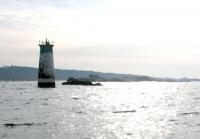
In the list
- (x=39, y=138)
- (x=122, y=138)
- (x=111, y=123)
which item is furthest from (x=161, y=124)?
(x=39, y=138)

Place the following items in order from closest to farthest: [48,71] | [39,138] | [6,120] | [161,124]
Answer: [39,138], [161,124], [6,120], [48,71]

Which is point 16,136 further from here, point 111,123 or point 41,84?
point 41,84

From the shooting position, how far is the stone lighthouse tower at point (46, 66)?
121250 millimetres

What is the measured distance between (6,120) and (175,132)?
1613 centimetres

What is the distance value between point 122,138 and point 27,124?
35.8 ft

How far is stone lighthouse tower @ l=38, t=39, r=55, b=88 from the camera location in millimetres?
121250

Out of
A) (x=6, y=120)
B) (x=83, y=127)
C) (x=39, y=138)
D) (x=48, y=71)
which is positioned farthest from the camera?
(x=48, y=71)

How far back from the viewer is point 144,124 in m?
38.7

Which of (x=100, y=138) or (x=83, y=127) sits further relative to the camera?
(x=83, y=127)

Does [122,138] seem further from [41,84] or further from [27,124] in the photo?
[41,84]

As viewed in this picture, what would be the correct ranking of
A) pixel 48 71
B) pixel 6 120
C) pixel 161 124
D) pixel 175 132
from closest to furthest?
pixel 175 132, pixel 161 124, pixel 6 120, pixel 48 71

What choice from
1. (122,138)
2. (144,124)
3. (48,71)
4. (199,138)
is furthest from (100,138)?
(48,71)

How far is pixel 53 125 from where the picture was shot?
37.2 m

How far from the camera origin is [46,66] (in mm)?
120938
